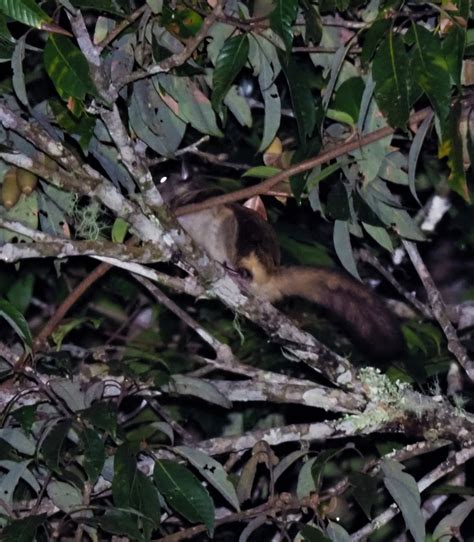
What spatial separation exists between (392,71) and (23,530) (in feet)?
3.37

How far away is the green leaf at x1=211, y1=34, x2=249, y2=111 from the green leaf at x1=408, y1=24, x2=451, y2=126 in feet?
1.06

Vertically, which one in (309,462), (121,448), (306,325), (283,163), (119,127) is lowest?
(306,325)

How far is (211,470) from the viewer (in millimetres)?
2312

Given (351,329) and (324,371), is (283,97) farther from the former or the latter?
(324,371)

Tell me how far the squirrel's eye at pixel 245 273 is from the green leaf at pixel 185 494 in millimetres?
1193

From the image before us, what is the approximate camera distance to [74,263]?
12.5 feet

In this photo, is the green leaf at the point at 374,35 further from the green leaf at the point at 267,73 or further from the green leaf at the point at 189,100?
the green leaf at the point at 189,100

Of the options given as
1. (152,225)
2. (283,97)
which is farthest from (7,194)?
(283,97)


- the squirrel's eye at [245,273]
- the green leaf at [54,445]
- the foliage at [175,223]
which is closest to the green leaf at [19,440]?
the foliage at [175,223]

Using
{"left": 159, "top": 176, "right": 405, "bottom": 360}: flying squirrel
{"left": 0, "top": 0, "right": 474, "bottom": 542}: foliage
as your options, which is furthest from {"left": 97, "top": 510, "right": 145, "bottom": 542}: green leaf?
{"left": 159, "top": 176, "right": 405, "bottom": 360}: flying squirrel

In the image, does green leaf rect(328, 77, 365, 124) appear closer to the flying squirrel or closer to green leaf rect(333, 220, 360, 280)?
green leaf rect(333, 220, 360, 280)

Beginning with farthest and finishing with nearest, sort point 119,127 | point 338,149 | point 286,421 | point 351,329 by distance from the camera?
1. point 286,421
2. point 351,329
3. point 338,149
4. point 119,127

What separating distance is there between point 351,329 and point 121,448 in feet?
3.46

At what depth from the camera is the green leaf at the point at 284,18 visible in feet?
6.44
